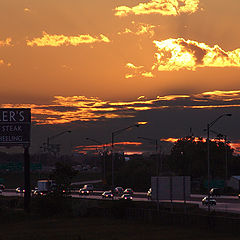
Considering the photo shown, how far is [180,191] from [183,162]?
359 feet

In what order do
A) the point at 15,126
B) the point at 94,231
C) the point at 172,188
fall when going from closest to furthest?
the point at 94,231 < the point at 172,188 < the point at 15,126

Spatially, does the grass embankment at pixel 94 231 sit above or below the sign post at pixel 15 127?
below

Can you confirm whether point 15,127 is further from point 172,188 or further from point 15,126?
point 172,188

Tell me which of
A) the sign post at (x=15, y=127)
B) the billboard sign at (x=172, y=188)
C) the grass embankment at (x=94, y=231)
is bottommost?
the grass embankment at (x=94, y=231)

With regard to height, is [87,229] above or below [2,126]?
below

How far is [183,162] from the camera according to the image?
169625mm

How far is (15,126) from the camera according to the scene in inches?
3093

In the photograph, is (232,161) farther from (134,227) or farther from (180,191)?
(134,227)

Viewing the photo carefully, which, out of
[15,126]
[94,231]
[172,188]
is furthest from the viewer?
[15,126]

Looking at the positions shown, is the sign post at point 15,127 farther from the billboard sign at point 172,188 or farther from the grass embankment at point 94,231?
the billboard sign at point 172,188

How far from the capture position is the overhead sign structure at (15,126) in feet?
256

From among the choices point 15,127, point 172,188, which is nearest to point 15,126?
point 15,127

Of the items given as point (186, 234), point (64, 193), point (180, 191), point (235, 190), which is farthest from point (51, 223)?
point (235, 190)

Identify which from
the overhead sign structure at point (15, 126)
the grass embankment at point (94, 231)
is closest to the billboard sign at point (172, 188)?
the grass embankment at point (94, 231)
